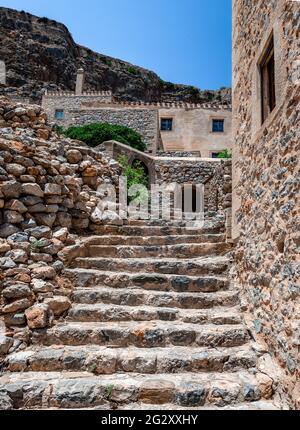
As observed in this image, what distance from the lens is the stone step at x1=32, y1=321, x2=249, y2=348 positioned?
3.57 metres

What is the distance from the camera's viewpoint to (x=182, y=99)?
120ft

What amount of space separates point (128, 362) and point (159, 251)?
2118 millimetres

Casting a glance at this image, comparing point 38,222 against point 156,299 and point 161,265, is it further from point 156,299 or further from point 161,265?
point 156,299

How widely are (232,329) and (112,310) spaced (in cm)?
141

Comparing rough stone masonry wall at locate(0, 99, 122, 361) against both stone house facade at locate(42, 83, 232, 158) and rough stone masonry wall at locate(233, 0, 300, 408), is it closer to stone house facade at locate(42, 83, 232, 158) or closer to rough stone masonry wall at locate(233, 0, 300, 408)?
rough stone masonry wall at locate(233, 0, 300, 408)

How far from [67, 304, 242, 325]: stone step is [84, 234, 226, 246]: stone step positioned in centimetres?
155

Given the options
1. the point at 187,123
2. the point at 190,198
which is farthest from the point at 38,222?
the point at 187,123

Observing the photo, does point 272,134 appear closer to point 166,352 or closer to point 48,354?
point 166,352

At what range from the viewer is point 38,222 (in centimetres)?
480

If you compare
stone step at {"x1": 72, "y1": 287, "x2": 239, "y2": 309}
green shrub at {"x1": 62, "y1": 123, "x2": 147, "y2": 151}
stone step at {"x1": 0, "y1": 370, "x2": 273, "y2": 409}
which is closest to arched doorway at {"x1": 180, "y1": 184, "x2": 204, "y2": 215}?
green shrub at {"x1": 62, "y1": 123, "x2": 147, "y2": 151}

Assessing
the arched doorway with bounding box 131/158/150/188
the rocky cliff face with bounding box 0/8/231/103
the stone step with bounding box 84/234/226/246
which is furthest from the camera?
the rocky cliff face with bounding box 0/8/231/103

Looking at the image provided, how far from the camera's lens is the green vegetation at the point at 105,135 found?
17.4m

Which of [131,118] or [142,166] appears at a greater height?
[131,118]

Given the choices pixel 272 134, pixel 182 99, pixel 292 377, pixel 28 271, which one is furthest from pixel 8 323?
pixel 182 99
